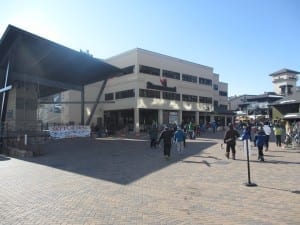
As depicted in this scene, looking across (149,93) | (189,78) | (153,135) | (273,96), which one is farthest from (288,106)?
(153,135)

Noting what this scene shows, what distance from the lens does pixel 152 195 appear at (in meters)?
7.93

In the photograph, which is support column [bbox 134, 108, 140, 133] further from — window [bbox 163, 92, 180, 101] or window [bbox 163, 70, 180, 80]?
window [bbox 163, 70, 180, 80]

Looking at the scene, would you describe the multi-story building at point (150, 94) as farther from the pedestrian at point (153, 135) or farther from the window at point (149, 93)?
the pedestrian at point (153, 135)

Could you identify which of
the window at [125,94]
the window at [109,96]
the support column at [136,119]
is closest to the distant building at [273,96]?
the support column at [136,119]

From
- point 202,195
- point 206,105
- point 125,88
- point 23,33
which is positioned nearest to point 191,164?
point 202,195

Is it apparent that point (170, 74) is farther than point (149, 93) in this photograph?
Yes

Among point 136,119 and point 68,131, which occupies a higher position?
point 136,119

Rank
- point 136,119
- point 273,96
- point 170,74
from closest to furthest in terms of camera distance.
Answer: point 136,119 < point 170,74 < point 273,96

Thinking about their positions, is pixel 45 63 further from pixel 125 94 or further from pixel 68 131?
pixel 125 94

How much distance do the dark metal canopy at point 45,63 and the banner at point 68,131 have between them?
5.90 m

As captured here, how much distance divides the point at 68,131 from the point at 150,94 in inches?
775

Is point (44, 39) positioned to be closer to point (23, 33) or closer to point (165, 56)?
point (23, 33)

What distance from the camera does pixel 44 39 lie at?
77.0ft

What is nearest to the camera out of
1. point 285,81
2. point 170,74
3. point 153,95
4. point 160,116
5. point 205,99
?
point 153,95
